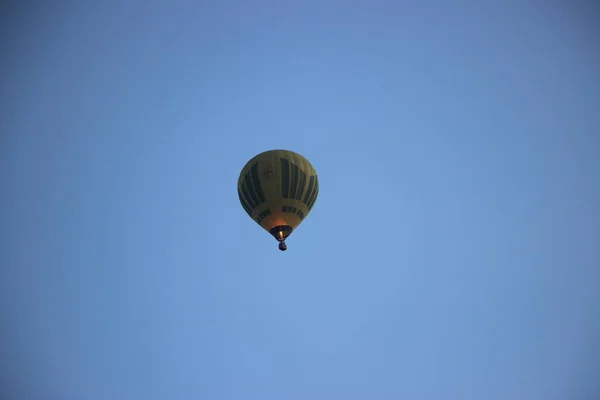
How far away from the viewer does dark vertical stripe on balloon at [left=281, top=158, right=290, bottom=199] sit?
55.4 feet

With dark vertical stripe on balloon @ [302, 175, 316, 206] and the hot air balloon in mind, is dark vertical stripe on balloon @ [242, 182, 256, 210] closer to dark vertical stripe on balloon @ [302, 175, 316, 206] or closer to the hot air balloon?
the hot air balloon

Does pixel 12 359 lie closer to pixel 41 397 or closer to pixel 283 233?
pixel 41 397

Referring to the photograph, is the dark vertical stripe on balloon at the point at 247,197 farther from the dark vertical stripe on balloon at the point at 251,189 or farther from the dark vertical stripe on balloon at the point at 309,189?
the dark vertical stripe on balloon at the point at 309,189

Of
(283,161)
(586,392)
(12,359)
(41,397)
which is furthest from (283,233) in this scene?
(12,359)

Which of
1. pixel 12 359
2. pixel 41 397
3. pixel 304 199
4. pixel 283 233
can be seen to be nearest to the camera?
pixel 283 233

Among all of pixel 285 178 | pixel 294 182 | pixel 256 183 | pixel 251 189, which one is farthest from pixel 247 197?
pixel 294 182

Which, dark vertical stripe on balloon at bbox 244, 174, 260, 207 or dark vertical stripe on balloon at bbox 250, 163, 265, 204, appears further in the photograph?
dark vertical stripe on balloon at bbox 244, 174, 260, 207

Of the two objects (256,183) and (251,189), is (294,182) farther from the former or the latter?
(251,189)

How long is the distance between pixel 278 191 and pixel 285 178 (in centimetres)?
77

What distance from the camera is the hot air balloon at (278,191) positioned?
54.8ft

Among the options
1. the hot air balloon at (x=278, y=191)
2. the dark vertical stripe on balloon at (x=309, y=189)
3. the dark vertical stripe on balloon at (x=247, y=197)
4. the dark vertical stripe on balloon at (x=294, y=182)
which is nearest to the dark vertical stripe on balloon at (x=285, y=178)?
the hot air balloon at (x=278, y=191)

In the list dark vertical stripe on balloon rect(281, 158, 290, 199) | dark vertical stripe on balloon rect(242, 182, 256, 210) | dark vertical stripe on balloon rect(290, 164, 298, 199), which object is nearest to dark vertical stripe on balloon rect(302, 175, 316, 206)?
dark vertical stripe on balloon rect(290, 164, 298, 199)

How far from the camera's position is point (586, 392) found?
6278 cm

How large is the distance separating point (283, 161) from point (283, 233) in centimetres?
351
